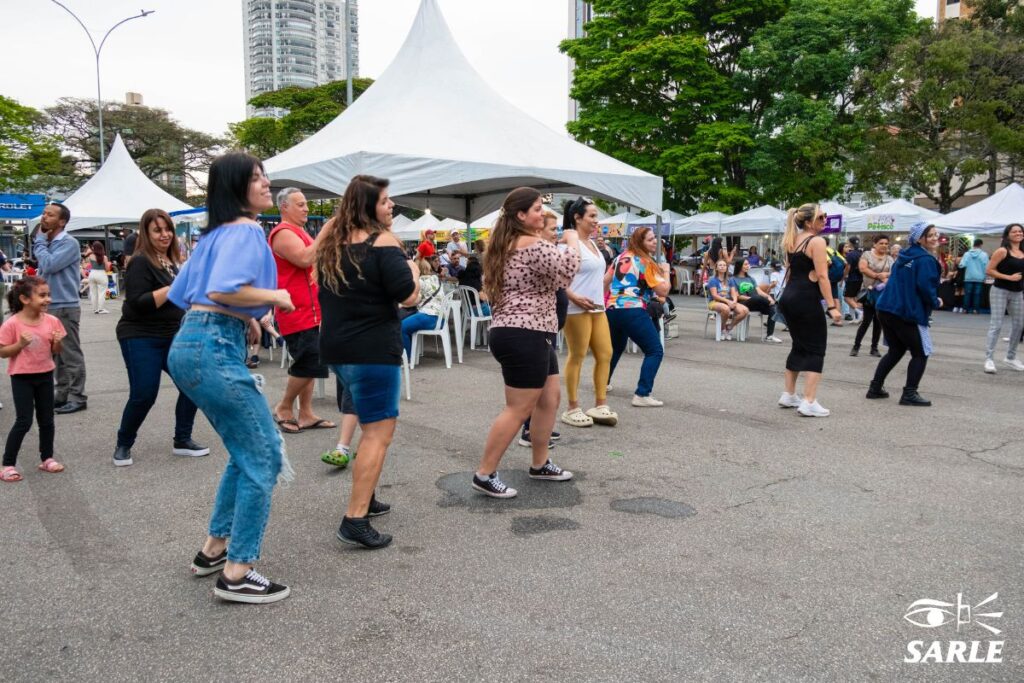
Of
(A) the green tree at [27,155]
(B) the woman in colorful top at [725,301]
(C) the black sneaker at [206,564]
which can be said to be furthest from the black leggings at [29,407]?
(A) the green tree at [27,155]

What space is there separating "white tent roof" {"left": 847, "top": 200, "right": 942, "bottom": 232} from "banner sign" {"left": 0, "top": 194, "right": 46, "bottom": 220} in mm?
27026

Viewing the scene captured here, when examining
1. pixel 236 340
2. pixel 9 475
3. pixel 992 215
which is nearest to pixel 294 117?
pixel 992 215

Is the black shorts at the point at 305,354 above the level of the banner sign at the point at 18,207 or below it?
below

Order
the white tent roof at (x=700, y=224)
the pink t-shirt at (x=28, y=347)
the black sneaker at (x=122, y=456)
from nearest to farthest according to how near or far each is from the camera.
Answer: the pink t-shirt at (x=28, y=347) → the black sneaker at (x=122, y=456) → the white tent roof at (x=700, y=224)

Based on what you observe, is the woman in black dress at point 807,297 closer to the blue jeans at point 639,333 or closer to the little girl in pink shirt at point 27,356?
the blue jeans at point 639,333

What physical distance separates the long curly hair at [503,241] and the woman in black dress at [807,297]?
3087mm

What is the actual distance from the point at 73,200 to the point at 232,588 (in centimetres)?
2184

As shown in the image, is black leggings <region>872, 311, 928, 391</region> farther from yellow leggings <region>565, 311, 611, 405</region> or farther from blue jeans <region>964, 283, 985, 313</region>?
blue jeans <region>964, 283, 985, 313</region>

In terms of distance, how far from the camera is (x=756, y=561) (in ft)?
11.4

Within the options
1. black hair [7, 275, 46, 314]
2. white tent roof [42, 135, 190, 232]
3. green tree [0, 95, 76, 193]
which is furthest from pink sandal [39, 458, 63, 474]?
green tree [0, 95, 76, 193]

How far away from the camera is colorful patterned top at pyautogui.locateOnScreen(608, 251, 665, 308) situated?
6535 millimetres

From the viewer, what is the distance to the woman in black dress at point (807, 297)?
634 cm

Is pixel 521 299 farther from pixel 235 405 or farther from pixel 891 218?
pixel 891 218

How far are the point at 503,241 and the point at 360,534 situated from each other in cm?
171
